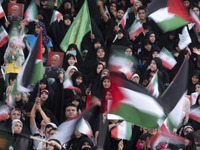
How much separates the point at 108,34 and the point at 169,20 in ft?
12.3

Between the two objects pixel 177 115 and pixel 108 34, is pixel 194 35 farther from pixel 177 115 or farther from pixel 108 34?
pixel 177 115

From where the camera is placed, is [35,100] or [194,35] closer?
[35,100]

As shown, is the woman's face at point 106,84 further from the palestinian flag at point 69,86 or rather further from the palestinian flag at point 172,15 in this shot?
the palestinian flag at point 172,15

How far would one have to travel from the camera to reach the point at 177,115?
30.4 ft

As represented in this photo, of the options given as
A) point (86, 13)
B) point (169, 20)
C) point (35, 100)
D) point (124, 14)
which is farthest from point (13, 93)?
point (124, 14)

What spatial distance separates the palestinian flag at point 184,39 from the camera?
1443 centimetres

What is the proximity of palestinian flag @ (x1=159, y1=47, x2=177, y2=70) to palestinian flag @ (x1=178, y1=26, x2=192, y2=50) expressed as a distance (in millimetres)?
590

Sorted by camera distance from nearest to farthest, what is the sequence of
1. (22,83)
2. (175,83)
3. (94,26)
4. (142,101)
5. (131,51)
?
(142,101), (175,83), (22,83), (131,51), (94,26)

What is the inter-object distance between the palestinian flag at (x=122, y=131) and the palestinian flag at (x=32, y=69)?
1.40 metres

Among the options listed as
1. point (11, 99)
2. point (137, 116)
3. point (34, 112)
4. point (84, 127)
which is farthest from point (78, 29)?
point (137, 116)

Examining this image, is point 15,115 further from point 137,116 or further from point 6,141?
point 137,116

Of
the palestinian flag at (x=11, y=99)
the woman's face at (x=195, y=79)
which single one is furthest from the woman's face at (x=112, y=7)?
the palestinian flag at (x=11, y=99)

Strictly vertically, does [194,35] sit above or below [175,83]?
below

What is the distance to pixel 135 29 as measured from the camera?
14.8m
